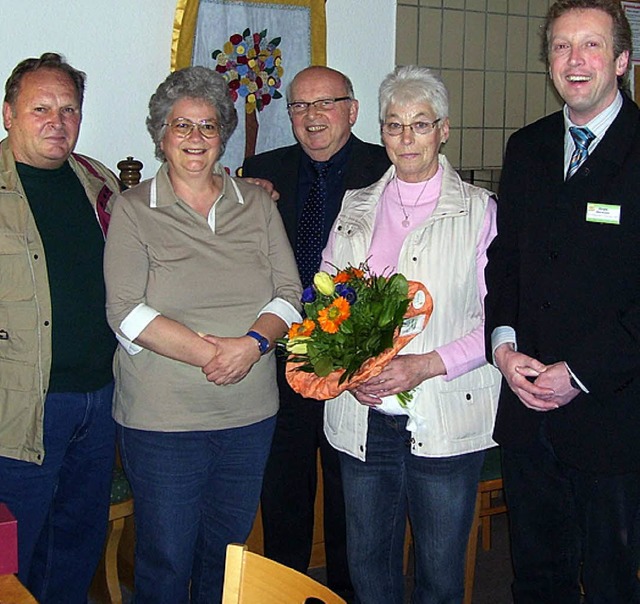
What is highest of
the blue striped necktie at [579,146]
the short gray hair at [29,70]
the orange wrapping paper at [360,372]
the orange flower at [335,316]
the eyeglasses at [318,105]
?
the short gray hair at [29,70]

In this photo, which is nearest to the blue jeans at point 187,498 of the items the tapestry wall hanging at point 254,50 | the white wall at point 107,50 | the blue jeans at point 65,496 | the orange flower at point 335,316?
the blue jeans at point 65,496

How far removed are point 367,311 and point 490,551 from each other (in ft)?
6.60

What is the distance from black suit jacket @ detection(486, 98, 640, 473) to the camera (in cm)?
194

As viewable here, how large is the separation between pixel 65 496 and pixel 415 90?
1.43 m

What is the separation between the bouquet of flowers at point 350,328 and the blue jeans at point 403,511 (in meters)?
0.22

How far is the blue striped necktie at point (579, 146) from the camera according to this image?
202 centimetres

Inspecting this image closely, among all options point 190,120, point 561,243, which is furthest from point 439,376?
point 190,120

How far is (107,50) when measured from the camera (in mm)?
3174

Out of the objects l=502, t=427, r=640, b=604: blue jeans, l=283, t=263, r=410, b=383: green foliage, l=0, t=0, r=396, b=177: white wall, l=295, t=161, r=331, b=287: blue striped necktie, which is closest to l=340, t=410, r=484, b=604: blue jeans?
l=502, t=427, r=640, b=604: blue jeans

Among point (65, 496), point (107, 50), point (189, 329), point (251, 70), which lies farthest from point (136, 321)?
point (251, 70)

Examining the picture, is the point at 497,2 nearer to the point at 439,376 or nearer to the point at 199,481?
the point at 439,376

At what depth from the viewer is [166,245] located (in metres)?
2.23

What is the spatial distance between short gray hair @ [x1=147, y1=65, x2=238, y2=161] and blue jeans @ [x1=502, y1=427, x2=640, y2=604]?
1126 millimetres

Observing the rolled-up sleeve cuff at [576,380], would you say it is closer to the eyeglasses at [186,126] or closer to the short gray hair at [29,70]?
the eyeglasses at [186,126]
